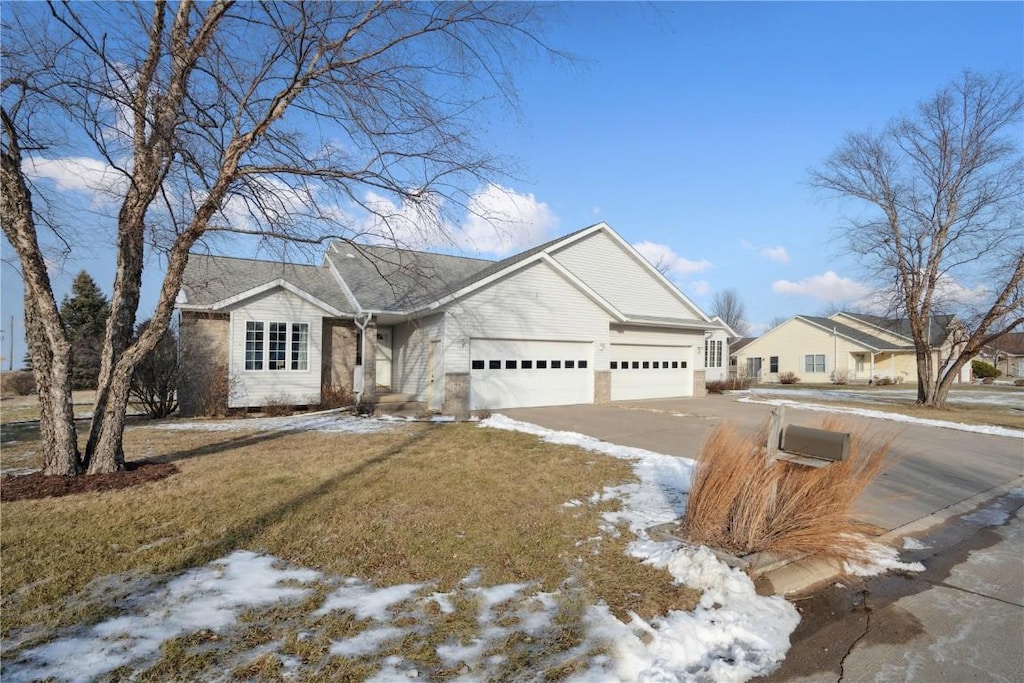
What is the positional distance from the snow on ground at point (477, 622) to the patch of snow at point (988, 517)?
7.94 ft

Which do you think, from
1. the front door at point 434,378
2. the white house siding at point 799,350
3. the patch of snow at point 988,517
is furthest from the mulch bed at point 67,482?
the white house siding at point 799,350

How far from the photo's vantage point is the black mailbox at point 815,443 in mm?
4117

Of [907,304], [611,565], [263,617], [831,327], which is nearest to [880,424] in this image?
[907,304]

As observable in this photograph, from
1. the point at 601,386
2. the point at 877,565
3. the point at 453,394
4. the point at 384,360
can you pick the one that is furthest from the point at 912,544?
the point at 384,360

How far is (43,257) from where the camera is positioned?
7227mm

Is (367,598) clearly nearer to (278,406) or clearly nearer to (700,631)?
(700,631)

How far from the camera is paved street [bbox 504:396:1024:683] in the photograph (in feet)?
10.3

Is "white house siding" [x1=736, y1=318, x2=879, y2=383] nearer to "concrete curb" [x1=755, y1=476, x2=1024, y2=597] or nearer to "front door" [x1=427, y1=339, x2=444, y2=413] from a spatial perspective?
"front door" [x1=427, y1=339, x2=444, y2=413]

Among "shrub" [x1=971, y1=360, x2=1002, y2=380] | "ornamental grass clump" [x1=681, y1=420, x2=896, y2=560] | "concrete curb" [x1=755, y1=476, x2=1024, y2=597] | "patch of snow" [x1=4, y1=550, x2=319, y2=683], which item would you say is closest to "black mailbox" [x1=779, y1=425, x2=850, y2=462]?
"ornamental grass clump" [x1=681, y1=420, x2=896, y2=560]

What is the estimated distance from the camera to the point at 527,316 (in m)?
17.0

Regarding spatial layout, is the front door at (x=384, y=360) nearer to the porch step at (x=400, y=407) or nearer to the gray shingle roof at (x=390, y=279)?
the gray shingle roof at (x=390, y=279)

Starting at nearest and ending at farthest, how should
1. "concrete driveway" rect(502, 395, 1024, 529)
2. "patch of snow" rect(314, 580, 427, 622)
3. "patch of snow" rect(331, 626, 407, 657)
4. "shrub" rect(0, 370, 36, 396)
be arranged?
"patch of snow" rect(331, 626, 407, 657) → "patch of snow" rect(314, 580, 427, 622) → "concrete driveway" rect(502, 395, 1024, 529) → "shrub" rect(0, 370, 36, 396)

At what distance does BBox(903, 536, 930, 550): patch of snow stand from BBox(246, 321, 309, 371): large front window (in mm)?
15340

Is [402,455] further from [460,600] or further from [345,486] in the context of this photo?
[460,600]
